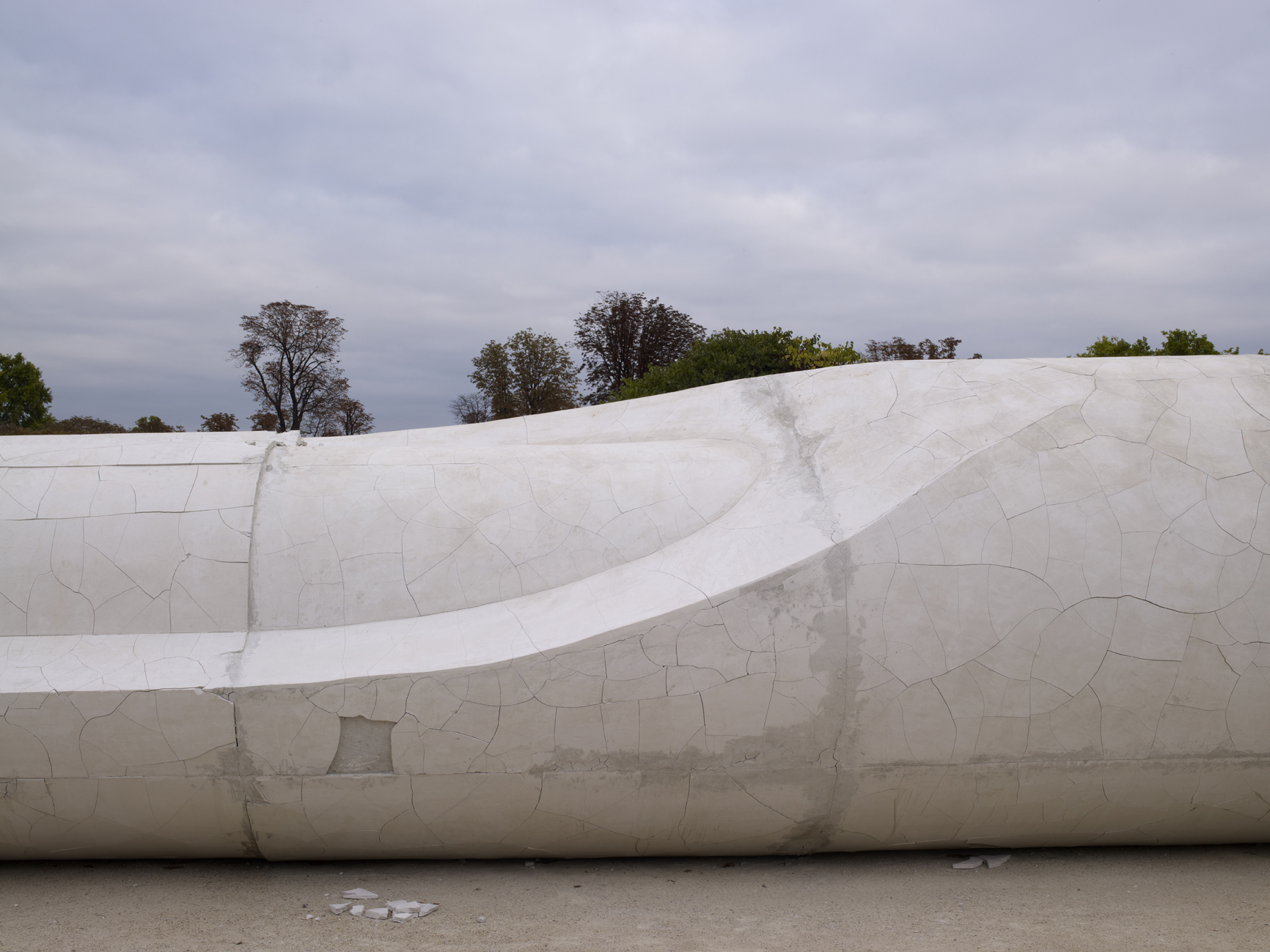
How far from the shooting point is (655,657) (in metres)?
3.22

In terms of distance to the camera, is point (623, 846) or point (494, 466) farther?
point (494, 466)

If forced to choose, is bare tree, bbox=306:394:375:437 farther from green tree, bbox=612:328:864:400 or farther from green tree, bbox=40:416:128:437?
green tree, bbox=612:328:864:400

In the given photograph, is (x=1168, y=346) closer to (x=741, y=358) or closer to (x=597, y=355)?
(x=741, y=358)

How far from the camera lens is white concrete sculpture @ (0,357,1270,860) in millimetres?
3158

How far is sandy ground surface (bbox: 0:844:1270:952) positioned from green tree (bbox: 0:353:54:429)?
3519 centimetres

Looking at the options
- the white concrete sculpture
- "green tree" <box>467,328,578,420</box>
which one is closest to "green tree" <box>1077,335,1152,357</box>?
the white concrete sculpture

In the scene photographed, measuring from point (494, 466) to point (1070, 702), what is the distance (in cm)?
262

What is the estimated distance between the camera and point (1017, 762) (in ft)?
11.0

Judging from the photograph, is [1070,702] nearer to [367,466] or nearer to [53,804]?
[367,466]

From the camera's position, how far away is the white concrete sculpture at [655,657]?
10.4 feet

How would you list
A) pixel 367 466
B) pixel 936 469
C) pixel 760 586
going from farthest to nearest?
pixel 367 466 → pixel 936 469 → pixel 760 586

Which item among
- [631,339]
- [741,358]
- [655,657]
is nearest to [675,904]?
[655,657]

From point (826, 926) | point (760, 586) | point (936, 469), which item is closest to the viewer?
point (826, 926)

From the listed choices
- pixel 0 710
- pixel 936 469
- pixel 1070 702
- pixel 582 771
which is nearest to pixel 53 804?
pixel 0 710
